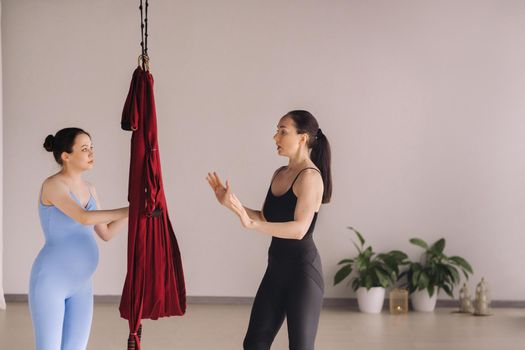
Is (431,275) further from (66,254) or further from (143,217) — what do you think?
(143,217)

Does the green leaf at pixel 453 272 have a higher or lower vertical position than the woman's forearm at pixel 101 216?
lower

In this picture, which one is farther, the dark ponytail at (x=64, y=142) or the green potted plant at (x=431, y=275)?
the green potted plant at (x=431, y=275)

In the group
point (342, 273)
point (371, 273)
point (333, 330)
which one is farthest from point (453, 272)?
point (333, 330)

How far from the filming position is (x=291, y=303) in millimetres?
3248

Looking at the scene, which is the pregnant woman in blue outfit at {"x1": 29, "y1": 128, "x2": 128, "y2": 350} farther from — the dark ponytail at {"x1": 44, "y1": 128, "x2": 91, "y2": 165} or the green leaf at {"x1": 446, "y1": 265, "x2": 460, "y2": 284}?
the green leaf at {"x1": 446, "y1": 265, "x2": 460, "y2": 284}

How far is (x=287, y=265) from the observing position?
3314 mm

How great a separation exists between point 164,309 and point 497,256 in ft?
16.0

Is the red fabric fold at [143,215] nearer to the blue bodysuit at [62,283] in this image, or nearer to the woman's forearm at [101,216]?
the woman's forearm at [101,216]

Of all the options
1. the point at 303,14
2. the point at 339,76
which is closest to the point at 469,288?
the point at 339,76

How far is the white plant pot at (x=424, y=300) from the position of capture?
22.4ft

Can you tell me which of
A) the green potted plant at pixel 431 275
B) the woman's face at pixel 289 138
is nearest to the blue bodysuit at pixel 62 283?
the woman's face at pixel 289 138

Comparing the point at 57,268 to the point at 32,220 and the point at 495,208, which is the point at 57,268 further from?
the point at 495,208

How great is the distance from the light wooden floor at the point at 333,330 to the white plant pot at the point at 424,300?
0.38ft

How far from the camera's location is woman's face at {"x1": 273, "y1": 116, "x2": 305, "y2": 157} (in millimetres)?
3408
